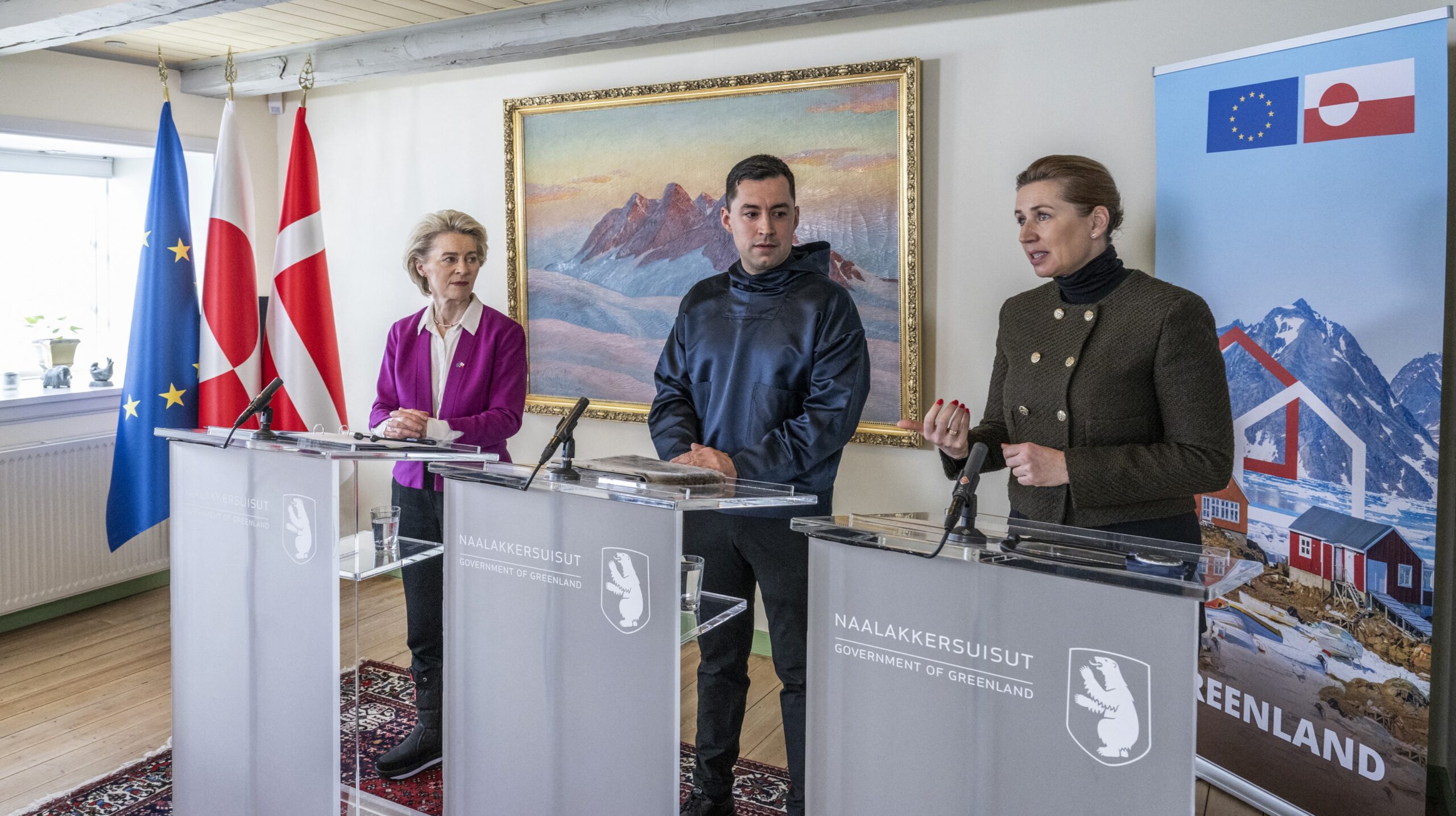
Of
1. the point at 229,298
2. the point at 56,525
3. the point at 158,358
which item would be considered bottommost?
the point at 56,525

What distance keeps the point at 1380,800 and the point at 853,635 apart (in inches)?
72.4

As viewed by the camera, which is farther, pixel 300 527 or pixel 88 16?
pixel 88 16

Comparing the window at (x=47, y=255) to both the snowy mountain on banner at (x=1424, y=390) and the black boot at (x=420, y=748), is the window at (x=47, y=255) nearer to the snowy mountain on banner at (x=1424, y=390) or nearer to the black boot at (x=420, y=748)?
the black boot at (x=420, y=748)

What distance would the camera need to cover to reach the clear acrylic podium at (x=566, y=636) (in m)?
1.45

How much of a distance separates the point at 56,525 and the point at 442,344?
2.32m

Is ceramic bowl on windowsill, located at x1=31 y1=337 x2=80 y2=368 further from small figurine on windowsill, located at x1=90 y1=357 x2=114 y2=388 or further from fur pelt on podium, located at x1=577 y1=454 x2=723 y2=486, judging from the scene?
fur pelt on podium, located at x1=577 y1=454 x2=723 y2=486

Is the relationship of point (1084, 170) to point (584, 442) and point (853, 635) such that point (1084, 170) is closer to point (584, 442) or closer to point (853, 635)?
point (853, 635)

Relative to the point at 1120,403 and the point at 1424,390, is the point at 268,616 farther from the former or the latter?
the point at 1424,390

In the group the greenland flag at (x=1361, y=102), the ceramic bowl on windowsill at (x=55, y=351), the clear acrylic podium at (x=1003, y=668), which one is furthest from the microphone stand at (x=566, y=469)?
the ceramic bowl on windowsill at (x=55, y=351)

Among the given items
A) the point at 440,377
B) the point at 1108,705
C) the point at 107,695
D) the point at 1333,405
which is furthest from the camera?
the point at 107,695

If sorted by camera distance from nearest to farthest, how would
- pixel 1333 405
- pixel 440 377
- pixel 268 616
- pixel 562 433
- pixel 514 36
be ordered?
pixel 562 433 < pixel 268 616 < pixel 1333 405 < pixel 440 377 < pixel 514 36

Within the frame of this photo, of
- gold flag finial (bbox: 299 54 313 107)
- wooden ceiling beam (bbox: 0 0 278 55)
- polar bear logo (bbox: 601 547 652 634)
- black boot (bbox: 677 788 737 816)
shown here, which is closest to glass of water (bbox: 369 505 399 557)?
polar bear logo (bbox: 601 547 652 634)

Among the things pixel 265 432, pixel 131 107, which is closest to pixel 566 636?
pixel 265 432

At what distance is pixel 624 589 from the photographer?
4.82 ft
